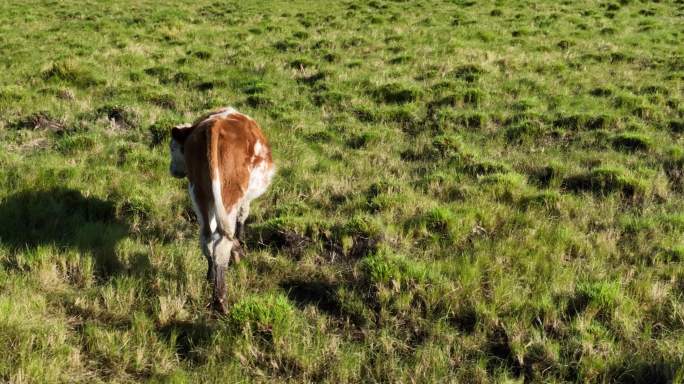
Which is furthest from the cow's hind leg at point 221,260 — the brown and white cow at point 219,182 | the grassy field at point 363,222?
the grassy field at point 363,222

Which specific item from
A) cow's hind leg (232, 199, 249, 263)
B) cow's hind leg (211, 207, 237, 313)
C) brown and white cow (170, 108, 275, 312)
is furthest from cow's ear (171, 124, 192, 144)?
cow's hind leg (211, 207, 237, 313)

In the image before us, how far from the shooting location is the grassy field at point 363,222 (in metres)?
3.85

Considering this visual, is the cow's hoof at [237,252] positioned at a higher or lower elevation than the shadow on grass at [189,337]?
higher

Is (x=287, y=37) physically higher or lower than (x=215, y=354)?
higher

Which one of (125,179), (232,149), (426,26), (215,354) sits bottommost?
(215,354)

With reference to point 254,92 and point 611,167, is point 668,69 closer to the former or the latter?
point 611,167

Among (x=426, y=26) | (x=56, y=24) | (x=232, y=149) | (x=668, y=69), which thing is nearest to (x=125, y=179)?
(x=232, y=149)

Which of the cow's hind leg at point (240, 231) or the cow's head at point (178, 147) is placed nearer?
the cow's hind leg at point (240, 231)

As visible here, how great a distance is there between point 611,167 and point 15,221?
281 inches

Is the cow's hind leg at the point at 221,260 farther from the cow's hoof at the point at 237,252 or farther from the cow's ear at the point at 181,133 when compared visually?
the cow's ear at the point at 181,133

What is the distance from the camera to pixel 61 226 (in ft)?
18.5

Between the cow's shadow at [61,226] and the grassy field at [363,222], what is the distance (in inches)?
1.2

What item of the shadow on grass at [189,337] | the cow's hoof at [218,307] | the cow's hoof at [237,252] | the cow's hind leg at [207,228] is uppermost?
the cow's hind leg at [207,228]

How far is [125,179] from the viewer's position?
6801 mm
